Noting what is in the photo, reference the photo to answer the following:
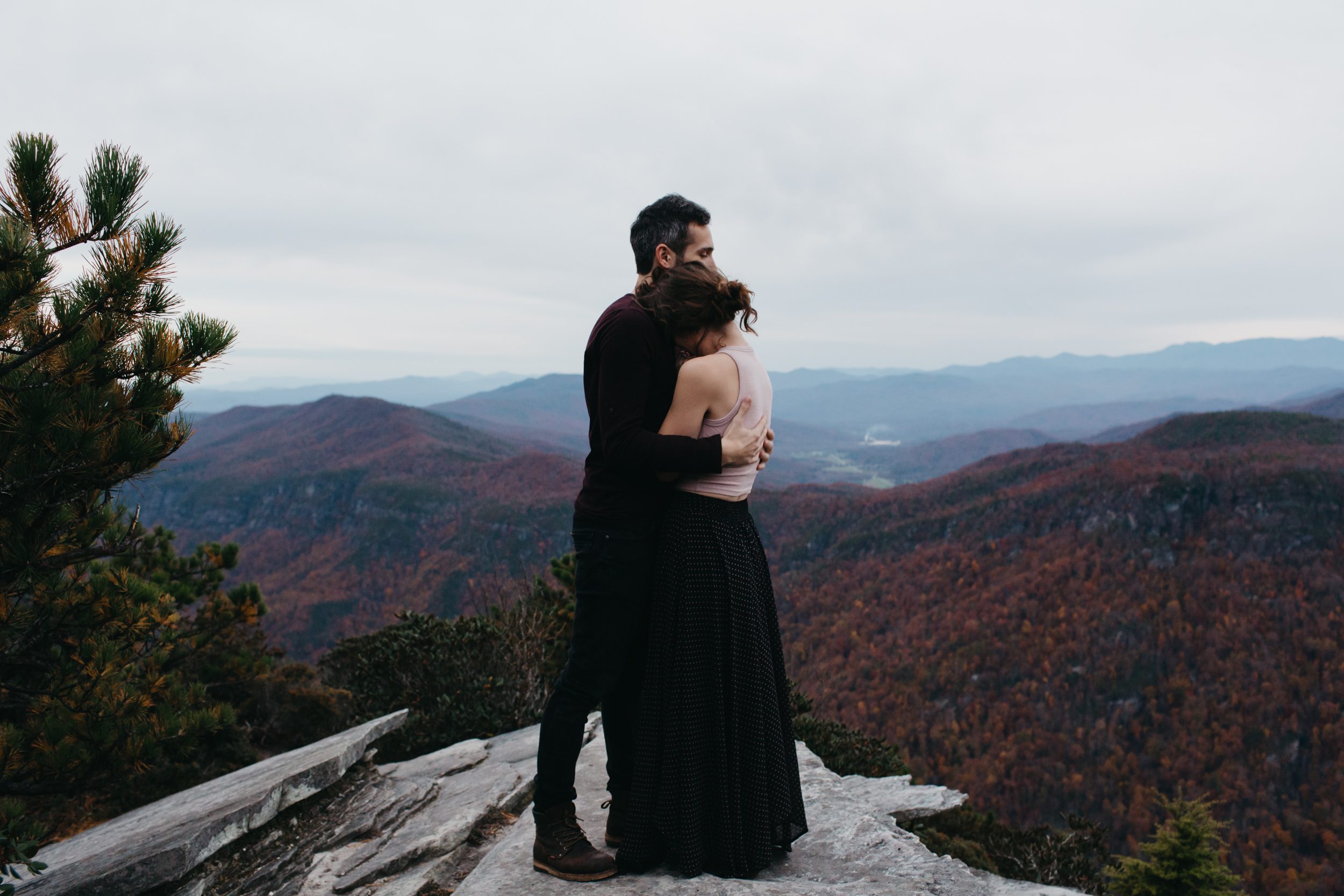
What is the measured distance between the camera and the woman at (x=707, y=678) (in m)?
2.66

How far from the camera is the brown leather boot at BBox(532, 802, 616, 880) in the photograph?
2.67m

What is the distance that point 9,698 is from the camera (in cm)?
400

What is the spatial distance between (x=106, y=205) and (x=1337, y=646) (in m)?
58.5

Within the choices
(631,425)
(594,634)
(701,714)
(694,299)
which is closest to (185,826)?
(594,634)

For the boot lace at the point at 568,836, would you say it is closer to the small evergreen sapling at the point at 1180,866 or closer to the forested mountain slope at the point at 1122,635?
the small evergreen sapling at the point at 1180,866

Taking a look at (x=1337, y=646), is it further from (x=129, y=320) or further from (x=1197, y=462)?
(x=129, y=320)

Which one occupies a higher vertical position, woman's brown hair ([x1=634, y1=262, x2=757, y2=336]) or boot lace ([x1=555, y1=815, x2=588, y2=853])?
woman's brown hair ([x1=634, y1=262, x2=757, y2=336])

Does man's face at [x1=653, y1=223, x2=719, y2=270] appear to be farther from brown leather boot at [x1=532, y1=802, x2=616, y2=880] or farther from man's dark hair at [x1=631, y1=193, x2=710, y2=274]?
brown leather boot at [x1=532, y1=802, x2=616, y2=880]

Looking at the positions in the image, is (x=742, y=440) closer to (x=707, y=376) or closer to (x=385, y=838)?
(x=707, y=376)

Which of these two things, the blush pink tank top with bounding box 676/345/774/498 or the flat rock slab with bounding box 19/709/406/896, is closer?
the blush pink tank top with bounding box 676/345/774/498

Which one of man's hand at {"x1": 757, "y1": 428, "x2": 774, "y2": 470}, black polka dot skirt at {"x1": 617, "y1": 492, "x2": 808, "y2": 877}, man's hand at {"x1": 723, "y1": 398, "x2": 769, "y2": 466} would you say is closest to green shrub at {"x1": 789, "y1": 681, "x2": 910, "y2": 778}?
black polka dot skirt at {"x1": 617, "y1": 492, "x2": 808, "y2": 877}

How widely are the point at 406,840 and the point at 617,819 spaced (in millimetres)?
1457

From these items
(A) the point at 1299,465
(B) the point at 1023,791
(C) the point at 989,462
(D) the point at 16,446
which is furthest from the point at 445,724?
(C) the point at 989,462

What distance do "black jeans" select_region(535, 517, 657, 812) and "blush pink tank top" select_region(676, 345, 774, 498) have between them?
248mm
